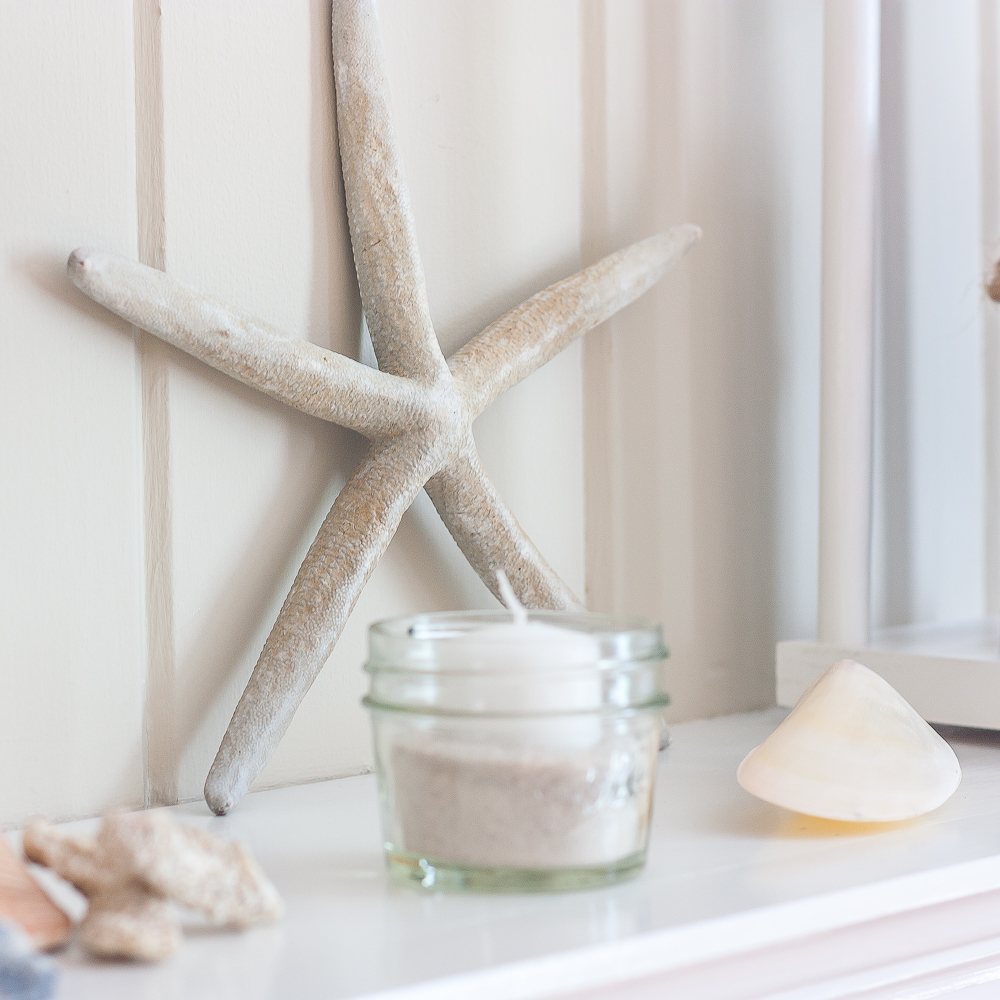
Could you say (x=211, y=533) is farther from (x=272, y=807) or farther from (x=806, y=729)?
(x=806, y=729)

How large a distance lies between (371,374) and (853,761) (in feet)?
0.93

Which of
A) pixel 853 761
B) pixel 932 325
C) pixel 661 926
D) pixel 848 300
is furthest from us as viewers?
pixel 932 325

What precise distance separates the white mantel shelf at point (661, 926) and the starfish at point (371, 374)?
0.09 m

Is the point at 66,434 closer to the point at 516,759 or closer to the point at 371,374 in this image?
the point at 371,374

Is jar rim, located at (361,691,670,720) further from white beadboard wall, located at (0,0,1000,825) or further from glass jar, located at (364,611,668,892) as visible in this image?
white beadboard wall, located at (0,0,1000,825)

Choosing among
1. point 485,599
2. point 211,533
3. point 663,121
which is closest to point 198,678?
point 211,533

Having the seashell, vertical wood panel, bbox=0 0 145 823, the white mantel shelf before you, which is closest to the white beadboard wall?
vertical wood panel, bbox=0 0 145 823

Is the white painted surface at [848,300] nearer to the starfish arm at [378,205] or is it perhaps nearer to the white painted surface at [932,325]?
the white painted surface at [932,325]

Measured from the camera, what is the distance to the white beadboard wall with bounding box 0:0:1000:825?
52 cm

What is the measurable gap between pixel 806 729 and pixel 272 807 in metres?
0.25

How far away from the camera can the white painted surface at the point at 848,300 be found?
28.3 inches

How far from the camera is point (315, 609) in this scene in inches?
20.8

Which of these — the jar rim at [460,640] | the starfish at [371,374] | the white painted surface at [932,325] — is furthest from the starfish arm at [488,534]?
the white painted surface at [932,325]

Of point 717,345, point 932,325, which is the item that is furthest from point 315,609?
point 932,325
